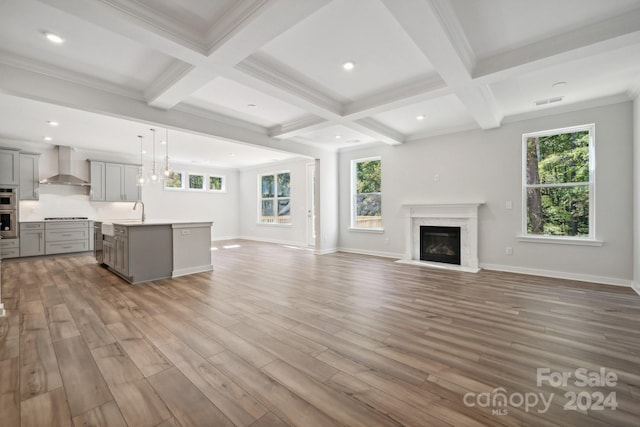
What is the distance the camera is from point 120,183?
294 inches

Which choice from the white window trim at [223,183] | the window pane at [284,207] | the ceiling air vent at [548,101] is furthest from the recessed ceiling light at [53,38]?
the white window trim at [223,183]

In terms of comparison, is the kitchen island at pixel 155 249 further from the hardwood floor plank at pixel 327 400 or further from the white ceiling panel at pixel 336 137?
the hardwood floor plank at pixel 327 400

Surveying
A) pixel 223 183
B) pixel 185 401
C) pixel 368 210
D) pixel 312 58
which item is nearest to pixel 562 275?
pixel 368 210

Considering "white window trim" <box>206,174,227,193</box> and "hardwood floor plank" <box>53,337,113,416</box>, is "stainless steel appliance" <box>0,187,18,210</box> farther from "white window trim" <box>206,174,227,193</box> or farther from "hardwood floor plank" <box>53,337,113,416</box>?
"hardwood floor plank" <box>53,337,113,416</box>

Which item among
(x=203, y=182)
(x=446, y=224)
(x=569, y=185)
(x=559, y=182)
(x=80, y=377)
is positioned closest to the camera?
(x=80, y=377)

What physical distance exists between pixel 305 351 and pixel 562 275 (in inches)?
180

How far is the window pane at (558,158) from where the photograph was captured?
4.30 m

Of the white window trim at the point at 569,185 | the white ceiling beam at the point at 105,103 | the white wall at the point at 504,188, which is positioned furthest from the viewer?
the white window trim at the point at 569,185

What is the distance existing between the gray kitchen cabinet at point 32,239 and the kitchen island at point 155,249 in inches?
97.8

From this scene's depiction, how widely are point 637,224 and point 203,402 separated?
17.9ft

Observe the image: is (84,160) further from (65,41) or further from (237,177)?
(65,41)

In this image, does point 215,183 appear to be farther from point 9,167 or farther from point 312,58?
point 312,58

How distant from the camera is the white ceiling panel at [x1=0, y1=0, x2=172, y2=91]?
2.24 meters

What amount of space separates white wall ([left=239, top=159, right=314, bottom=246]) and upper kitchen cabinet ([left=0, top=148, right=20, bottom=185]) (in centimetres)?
574
